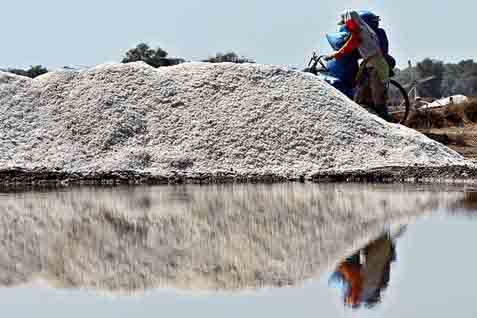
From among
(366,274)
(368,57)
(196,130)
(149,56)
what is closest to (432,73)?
(149,56)

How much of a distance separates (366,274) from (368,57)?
54.7ft

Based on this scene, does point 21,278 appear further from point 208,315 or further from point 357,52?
point 357,52

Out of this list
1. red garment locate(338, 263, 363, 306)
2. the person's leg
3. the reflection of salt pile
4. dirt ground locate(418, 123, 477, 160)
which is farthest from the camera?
dirt ground locate(418, 123, 477, 160)

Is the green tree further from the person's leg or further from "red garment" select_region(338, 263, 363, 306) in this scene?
"red garment" select_region(338, 263, 363, 306)

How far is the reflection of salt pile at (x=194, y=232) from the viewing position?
9750 mm

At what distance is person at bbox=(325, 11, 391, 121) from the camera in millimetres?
25219

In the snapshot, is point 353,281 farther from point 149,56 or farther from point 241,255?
point 149,56

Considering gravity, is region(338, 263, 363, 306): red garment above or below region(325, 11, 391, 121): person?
below

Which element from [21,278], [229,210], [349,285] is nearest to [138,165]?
[229,210]

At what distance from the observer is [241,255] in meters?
10.7

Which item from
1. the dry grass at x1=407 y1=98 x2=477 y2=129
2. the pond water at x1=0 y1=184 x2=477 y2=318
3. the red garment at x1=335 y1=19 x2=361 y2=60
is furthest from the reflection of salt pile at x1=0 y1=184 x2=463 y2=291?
the dry grass at x1=407 y1=98 x2=477 y2=129

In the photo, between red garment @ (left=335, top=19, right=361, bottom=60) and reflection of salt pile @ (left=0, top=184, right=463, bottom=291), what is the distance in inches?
290

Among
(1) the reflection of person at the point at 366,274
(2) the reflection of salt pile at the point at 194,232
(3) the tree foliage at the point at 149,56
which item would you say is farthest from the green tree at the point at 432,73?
(1) the reflection of person at the point at 366,274

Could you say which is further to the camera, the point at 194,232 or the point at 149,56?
the point at 149,56
